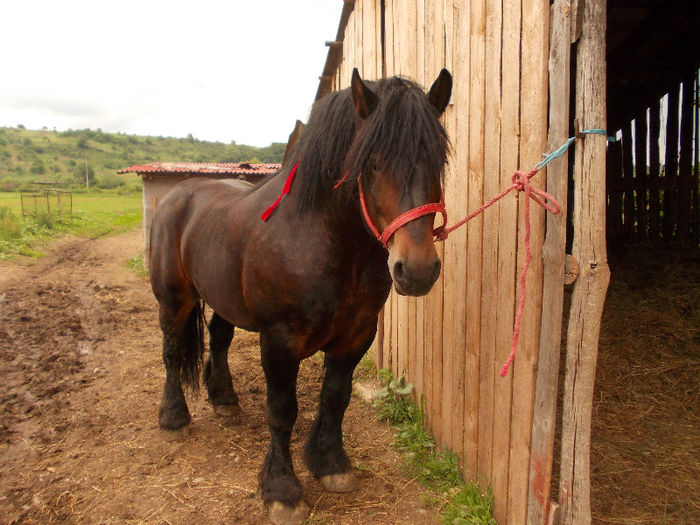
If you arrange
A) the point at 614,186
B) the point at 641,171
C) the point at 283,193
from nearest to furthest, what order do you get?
1. the point at 283,193
2. the point at 641,171
3. the point at 614,186

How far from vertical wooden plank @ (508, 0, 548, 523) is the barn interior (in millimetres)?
588

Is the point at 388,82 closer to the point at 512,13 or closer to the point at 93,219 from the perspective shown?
the point at 512,13

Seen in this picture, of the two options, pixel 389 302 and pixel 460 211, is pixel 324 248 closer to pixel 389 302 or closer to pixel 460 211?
pixel 460 211

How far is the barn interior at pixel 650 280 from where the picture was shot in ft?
8.99

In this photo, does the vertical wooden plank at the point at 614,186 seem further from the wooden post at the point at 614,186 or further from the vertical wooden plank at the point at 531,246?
the vertical wooden plank at the point at 531,246

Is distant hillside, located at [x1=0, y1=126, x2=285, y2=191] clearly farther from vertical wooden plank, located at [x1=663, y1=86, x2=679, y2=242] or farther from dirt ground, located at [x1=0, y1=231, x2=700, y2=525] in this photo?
dirt ground, located at [x1=0, y1=231, x2=700, y2=525]

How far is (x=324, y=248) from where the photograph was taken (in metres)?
2.38

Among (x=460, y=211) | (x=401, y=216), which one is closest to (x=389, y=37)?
(x=460, y=211)

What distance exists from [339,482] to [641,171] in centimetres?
579

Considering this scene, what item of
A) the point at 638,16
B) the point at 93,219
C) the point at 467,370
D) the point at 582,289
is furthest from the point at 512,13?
the point at 93,219

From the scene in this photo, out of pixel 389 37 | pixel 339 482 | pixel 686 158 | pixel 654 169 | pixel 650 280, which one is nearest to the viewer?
pixel 339 482

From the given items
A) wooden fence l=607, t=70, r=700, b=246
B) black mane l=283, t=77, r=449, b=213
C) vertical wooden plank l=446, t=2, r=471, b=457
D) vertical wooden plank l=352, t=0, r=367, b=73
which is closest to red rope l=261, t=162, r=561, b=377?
black mane l=283, t=77, r=449, b=213

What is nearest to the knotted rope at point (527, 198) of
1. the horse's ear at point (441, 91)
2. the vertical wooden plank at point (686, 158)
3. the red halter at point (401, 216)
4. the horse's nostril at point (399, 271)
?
the red halter at point (401, 216)

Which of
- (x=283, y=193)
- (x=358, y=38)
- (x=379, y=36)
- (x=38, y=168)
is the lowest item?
(x=283, y=193)
